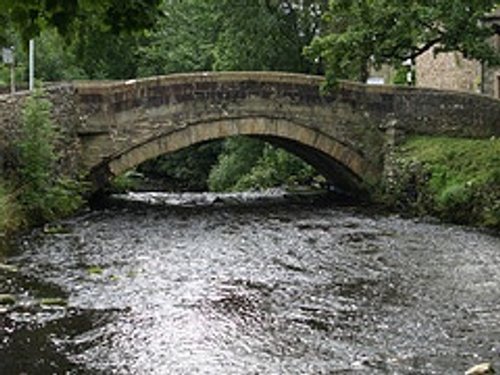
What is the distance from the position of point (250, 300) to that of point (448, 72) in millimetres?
22767

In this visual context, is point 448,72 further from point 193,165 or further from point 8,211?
point 8,211

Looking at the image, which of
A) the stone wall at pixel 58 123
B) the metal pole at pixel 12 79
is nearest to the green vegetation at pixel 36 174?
the stone wall at pixel 58 123

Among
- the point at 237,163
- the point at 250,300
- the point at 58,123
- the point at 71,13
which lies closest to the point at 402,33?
the point at 58,123

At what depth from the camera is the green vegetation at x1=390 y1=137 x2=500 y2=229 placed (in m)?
15.8

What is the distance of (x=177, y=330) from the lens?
8.07 meters

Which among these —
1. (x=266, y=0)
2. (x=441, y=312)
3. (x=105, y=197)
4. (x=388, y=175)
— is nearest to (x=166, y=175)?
(x=266, y=0)

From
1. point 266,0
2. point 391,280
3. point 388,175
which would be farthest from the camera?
point 266,0

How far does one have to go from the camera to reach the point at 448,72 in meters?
30.2

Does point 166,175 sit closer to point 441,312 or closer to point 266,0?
point 266,0

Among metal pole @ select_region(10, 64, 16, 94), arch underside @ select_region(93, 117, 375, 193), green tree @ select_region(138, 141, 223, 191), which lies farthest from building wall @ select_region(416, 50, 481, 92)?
metal pole @ select_region(10, 64, 16, 94)

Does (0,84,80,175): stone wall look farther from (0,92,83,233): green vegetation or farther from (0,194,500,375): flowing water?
(0,194,500,375): flowing water

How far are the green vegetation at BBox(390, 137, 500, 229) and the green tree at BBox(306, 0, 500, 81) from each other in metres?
2.15

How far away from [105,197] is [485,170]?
9959mm

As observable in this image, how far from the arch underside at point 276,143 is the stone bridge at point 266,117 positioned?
2 centimetres
